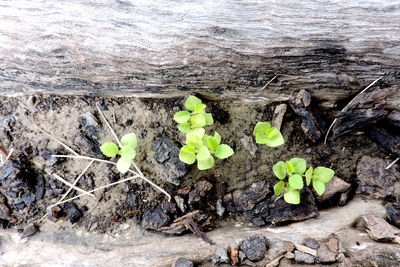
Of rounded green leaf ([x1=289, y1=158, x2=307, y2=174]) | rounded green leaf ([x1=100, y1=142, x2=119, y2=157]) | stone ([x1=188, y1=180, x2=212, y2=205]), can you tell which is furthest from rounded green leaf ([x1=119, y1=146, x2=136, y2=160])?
rounded green leaf ([x1=289, y1=158, x2=307, y2=174])

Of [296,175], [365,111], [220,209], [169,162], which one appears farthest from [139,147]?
[365,111]

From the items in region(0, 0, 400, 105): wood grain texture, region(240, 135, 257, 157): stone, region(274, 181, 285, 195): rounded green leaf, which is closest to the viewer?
region(0, 0, 400, 105): wood grain texture

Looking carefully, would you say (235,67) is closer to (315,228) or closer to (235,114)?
(235,114)

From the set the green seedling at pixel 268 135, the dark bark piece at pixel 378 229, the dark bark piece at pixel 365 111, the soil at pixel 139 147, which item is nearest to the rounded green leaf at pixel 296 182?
the green seedling at pixel 268 135

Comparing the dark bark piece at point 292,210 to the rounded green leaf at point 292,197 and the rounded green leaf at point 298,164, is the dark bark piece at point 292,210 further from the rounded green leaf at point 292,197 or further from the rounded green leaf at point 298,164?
the rounded green leaf at point 298,164

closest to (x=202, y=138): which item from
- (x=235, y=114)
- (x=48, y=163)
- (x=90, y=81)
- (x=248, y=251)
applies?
(x=235, y=114)

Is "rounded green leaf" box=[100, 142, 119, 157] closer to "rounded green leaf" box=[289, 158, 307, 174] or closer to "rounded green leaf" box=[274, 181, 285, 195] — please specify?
"rounded green leaf" box=[274, 181, 285, 195]
